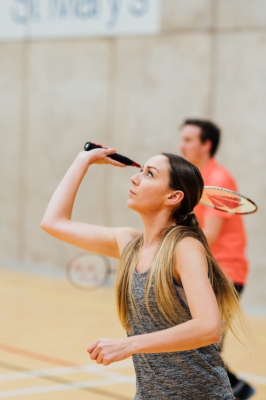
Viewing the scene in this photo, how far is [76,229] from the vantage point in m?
3.20

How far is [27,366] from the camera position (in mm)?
6156

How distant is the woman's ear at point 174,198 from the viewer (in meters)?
2.99

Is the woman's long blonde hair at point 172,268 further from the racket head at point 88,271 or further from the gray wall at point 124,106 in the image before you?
the racket head at point 88,271

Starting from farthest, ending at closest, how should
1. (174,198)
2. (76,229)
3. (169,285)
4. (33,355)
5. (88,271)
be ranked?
(88,271), (33,355), (76,229), (174,198), (169,285)

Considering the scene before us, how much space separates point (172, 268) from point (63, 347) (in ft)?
14.1

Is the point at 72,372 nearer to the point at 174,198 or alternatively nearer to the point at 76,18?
the point at 174,198

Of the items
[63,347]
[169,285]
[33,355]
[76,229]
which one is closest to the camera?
[169,285]

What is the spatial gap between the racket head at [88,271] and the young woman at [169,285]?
659 cm

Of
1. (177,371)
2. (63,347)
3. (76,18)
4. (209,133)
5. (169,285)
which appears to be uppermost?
(76,18)

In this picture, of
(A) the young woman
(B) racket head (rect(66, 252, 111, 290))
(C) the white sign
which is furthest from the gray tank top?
(C) the white sign

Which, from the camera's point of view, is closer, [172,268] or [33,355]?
[172,268]

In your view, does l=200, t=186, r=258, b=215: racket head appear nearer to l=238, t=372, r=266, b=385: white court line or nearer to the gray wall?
l=238, t=372, r=266, b=385: white court line

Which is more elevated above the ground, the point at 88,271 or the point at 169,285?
the point at 169,285

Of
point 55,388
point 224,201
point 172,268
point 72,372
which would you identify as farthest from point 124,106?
point 172,268
